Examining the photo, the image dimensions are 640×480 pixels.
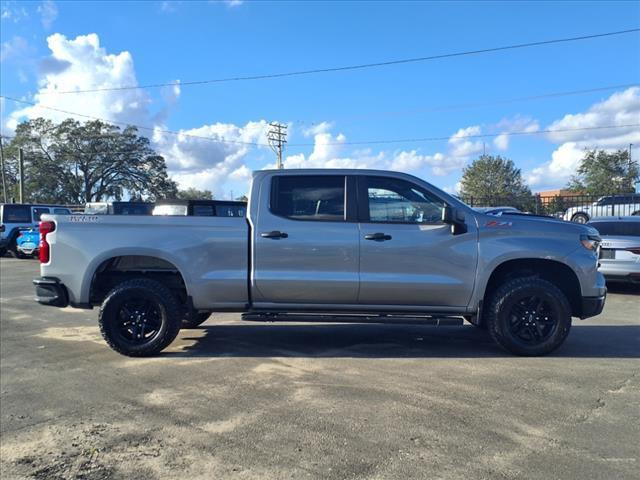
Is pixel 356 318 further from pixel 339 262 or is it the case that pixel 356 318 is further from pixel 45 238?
pixel 45 238

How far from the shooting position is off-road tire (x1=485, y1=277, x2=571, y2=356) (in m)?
5.50

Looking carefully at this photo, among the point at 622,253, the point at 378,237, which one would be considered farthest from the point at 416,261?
the point at 622,253

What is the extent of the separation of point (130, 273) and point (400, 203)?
3194 millimetres

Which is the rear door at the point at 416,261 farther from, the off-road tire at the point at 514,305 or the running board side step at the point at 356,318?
the off-road tire at the point at 514,305

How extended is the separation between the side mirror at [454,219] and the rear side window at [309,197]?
109 cm

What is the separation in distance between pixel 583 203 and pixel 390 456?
23.2 m

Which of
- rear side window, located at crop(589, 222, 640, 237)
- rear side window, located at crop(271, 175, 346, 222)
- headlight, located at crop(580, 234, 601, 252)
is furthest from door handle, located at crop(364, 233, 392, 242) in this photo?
rear side window, located at crop(589, 222, 640, 237)

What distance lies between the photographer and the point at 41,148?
57250 millimetres

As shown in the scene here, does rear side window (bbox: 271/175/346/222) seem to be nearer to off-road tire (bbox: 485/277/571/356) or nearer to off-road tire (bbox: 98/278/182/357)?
off-road tire (bbox: 98/278/182/357)

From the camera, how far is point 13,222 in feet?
69.8

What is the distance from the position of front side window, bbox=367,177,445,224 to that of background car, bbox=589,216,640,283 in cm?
609

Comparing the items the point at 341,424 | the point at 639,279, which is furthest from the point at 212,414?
the point at 639,279

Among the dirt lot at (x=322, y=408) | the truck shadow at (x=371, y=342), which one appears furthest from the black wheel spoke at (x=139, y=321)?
the truck shadow at (x=371, y=342)

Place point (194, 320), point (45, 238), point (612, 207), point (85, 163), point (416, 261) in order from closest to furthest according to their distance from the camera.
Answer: point (416, 261)
point (45, 238)
point (194, 320)
point (612, 207)
point (85, 163)
